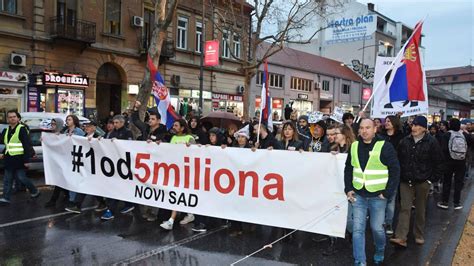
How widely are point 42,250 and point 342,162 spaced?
4.01 m

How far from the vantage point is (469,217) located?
805cm

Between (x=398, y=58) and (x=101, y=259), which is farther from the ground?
(x=398, y=58)

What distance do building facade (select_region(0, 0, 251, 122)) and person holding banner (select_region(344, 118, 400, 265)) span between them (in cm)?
1675

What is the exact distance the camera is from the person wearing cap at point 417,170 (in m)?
5.88

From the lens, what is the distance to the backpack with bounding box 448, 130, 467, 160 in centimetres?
901

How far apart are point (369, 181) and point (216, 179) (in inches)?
97.1

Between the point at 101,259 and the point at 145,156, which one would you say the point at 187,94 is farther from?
the point at 101,259

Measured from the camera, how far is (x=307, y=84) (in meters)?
43.2

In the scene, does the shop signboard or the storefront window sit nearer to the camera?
the storefront window

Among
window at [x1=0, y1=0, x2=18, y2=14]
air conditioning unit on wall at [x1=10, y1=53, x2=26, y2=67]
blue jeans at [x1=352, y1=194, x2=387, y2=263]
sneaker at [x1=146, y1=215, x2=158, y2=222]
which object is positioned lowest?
sneaker at [x1=146, y1=215, x2=158, y2=222]

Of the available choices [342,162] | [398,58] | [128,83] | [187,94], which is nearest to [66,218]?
[342,162]

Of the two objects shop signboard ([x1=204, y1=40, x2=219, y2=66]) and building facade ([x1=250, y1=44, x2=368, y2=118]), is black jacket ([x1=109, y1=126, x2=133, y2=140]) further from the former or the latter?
building facade ([x1=250, y1=44, x2=368, y2=118])

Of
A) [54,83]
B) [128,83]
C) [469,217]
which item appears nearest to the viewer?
[469,217]

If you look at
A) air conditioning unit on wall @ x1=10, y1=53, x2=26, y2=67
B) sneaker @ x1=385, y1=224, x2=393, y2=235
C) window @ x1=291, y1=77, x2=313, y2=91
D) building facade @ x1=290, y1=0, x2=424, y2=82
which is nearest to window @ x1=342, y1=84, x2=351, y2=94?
building facade @ x1=290, y1=0, x2=424, y2=82
